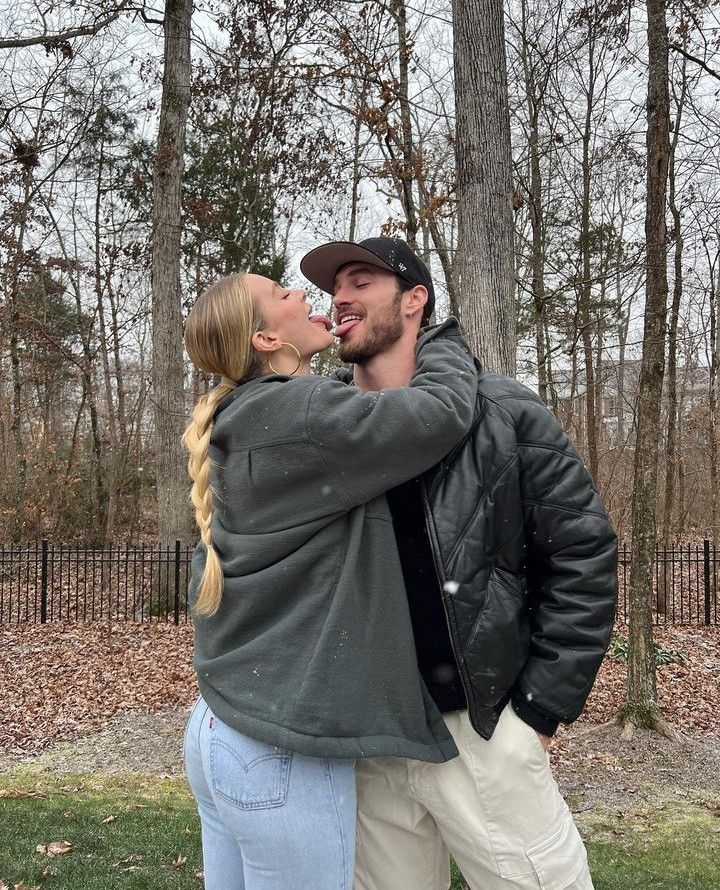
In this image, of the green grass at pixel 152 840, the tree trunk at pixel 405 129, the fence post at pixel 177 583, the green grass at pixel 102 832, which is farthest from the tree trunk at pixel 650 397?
the fence post at pixel 177 583

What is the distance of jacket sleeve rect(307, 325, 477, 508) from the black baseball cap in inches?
22.3

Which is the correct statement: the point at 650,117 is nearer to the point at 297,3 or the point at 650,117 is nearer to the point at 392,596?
the point at 392,596

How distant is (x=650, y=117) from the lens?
7.03 metres

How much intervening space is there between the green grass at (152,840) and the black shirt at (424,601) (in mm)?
2785

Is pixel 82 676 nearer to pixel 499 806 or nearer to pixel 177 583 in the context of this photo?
pixel 177 583

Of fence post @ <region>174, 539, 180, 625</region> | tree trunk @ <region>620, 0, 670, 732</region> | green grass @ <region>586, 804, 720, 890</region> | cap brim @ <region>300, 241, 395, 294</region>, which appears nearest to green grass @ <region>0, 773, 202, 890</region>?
green grass @ <region>586, 804, 720, 890</region>

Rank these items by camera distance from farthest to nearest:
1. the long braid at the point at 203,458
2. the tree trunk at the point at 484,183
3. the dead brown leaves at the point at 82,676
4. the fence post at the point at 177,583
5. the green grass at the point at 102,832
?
the fence post at the point at 177,583 < the dead brown leaves at the point at 82,676 < the green grass at the point at 102,832 < the tree trunk at the point at 484,183 < the long braid at the point at 203,458

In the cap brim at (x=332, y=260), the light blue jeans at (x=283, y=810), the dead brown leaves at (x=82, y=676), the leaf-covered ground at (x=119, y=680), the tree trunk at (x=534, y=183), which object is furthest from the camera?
the tree trunk at (x=534, y=183)

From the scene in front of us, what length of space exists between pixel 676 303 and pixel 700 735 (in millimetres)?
9617

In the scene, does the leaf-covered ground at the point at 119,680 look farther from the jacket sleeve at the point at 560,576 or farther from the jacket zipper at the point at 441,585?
the jacket zipper at the point at 441,585

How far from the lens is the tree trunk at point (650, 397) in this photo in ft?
22.1

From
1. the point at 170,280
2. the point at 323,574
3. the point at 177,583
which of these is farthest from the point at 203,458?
the point at 170,280

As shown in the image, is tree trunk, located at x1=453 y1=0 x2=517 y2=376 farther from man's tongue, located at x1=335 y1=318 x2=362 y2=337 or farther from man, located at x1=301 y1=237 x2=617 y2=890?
man, located at x1=301 y1=237 x2=617 y2=890

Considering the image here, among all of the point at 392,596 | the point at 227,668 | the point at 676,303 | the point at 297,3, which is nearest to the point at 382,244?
the point at 392,596
